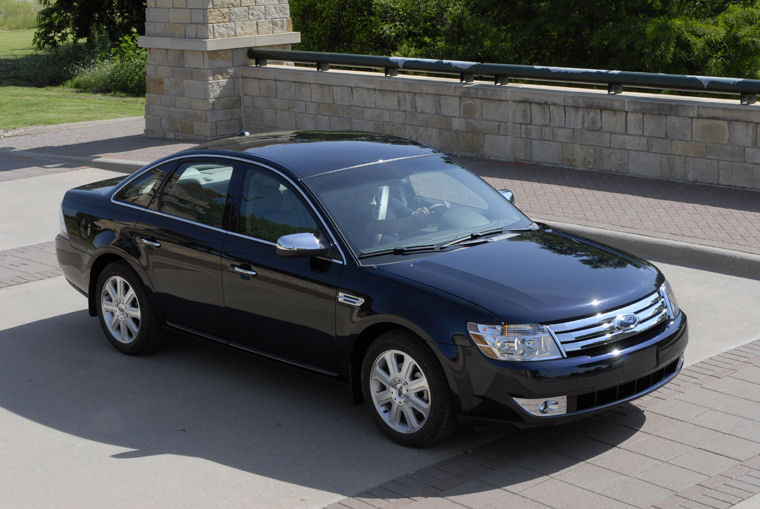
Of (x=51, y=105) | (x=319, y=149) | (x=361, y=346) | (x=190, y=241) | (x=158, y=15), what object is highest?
(x=158, y=15)

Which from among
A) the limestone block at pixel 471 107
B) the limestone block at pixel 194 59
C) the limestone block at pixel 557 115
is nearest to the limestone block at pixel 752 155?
the limestone block at pixel 557 115

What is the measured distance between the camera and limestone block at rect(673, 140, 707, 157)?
42.4 ft

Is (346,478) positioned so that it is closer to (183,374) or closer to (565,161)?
(183,374)

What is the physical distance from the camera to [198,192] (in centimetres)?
739

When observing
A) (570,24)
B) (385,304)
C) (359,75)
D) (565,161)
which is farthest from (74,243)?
(570,24)

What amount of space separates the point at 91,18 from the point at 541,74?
25099 mm

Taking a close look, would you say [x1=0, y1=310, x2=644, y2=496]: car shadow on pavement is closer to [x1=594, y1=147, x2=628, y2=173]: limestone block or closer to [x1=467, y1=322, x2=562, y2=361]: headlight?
[x1=467, y1=322, x2=562, y2=361]: headlight

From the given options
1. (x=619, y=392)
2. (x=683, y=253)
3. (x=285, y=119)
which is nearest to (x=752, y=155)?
(x=683, y=253)

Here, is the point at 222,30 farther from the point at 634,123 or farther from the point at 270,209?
the point at 270,209

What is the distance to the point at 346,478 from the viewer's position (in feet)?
18.8

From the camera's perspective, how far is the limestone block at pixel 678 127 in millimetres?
13016

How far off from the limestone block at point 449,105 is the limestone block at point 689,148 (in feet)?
11.5

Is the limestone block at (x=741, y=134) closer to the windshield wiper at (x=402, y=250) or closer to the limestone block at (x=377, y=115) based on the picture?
the limestone block at (x=377, y=115)

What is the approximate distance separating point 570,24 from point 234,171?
1834 cm
